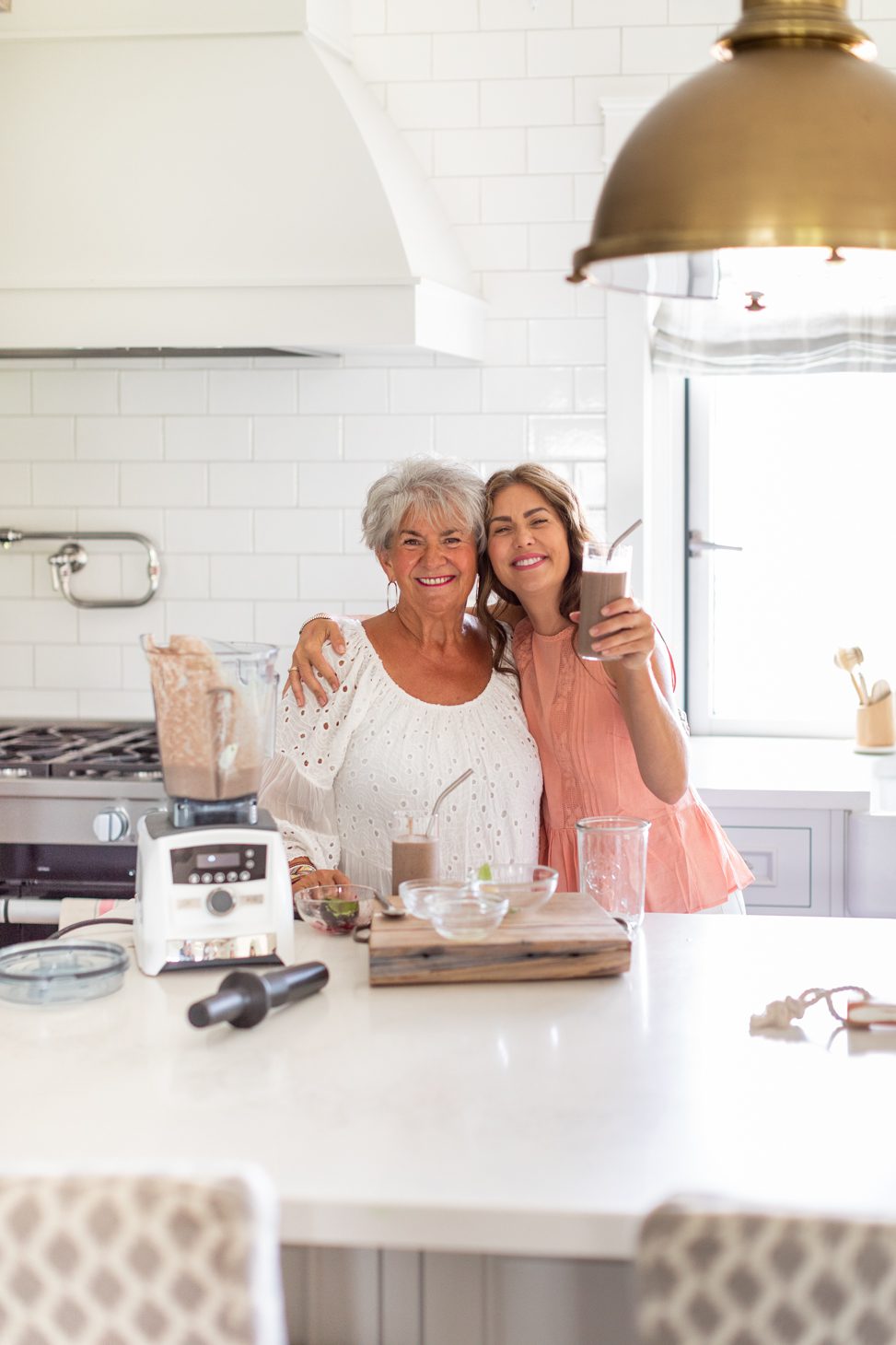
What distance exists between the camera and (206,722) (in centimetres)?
192

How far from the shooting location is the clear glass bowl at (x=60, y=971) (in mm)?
1762

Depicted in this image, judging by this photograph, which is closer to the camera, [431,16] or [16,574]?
[431,16]

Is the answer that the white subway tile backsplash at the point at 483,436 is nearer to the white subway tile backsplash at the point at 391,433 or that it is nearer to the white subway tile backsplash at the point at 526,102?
the white subway tile backsplash at the point at 391,433

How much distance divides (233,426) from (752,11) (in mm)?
2555

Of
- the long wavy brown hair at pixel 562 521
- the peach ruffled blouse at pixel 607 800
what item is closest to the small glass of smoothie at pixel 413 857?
the peach ruffled blouse at pixel 607 800

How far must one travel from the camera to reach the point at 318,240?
3.21 metres

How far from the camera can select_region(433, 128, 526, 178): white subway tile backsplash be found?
3721 millimetres

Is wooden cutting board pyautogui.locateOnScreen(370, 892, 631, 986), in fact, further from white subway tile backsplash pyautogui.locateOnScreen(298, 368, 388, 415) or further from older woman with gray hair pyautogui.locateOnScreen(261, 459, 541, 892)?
white subway tile backsplash pyautogui.locateOnScreen(298, 368, 388, 415)

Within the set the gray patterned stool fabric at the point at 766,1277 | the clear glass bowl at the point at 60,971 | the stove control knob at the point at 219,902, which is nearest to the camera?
the gray patterned stool fabric at the point at 766,1277

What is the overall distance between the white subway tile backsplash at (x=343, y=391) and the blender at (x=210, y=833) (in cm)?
194

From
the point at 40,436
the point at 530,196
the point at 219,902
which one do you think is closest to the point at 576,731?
the point at 219,902

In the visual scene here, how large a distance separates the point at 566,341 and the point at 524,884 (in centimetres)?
219

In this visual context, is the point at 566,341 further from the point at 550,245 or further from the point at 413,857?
the point at 413,857

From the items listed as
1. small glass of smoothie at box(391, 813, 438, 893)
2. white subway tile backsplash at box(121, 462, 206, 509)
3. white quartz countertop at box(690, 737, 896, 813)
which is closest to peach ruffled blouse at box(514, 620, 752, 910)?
white quartz countertop at box(690, 737, 896, 813)
